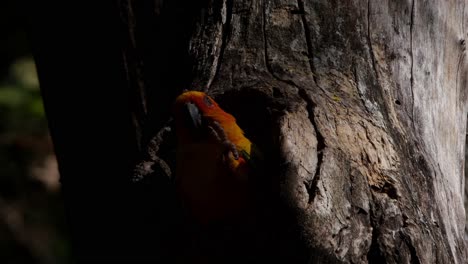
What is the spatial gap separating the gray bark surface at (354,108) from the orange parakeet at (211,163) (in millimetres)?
88

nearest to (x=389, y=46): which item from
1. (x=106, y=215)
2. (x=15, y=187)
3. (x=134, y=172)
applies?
(x=134, y=172)

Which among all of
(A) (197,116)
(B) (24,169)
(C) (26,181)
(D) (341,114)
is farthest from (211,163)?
(C) (26,181)

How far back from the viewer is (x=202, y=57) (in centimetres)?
312

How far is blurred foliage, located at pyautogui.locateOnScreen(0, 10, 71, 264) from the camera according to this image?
21.0 feet

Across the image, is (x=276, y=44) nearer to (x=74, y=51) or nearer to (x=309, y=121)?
(x=309, y=121)

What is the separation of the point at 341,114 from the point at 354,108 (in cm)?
9

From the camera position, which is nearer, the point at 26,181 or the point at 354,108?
the point at 354,108

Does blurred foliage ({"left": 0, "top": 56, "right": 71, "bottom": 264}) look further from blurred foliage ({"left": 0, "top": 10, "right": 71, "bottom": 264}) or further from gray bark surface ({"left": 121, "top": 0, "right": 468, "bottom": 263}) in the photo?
gray bark surface ({"left": 121, "top": 0, "right": 468, "bottom": 263})

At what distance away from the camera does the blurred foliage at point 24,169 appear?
21.0 feet

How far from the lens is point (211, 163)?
3045 mm

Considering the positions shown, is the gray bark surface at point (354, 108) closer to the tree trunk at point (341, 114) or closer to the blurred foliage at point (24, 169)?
the tree trunk at point (341, 114)

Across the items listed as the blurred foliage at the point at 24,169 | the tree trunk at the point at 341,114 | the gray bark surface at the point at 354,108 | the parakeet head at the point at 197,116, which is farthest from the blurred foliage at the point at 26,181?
the gray bark surface at the point at 354,108

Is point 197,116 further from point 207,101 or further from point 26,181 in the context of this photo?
point 26,181

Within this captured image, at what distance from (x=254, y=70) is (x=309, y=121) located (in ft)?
1.29
